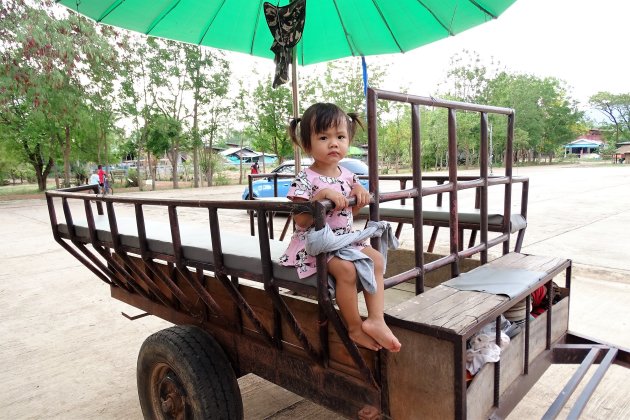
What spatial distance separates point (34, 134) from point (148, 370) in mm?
22189

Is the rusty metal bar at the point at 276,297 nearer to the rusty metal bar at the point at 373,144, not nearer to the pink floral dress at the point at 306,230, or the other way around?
the pink floral dress at the point at 306,230

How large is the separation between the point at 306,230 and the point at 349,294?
288mm

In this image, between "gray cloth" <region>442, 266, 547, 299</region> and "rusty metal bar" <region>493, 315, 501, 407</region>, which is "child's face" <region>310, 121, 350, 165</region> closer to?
"gray cloth" <region>442, 266, 547, 299</region>

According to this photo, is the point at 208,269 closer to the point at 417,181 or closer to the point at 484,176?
the point at 417,181

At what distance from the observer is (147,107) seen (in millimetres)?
22000

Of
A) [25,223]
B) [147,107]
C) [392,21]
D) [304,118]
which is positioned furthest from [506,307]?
[147,107]

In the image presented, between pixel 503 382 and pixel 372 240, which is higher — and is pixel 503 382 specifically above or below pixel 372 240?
below

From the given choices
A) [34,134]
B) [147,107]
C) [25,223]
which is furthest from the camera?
[147,107]

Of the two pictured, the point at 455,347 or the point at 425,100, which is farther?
the point at 425,100

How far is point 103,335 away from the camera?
12.3 ft

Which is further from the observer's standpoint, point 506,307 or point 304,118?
point 304,118

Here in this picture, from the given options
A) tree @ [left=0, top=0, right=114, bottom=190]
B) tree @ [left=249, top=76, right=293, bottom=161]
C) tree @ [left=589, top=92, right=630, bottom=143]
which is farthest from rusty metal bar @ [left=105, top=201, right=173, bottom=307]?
tree @ [left=589, top=92, right=630, bottom=143]

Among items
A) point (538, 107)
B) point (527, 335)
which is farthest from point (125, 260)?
point (538, 107)

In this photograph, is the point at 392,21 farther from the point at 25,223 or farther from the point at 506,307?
the point at 25,223
